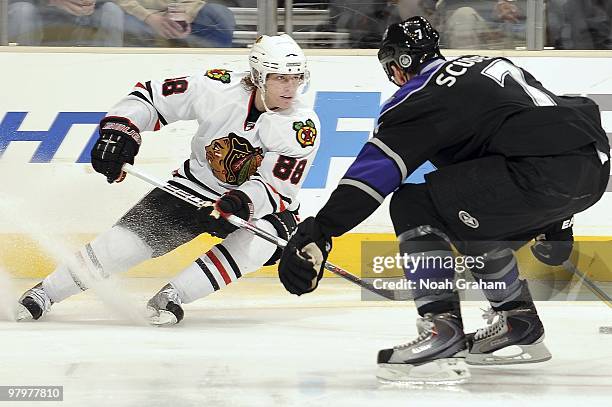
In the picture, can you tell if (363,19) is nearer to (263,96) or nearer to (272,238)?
(263,96)

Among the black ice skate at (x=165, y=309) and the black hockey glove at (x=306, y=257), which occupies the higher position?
the black hockey glove at (x=306, y=257)

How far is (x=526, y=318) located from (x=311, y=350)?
0.57 m

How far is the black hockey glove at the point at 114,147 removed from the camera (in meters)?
3.50

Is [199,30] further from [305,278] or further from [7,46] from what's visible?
[305,278]

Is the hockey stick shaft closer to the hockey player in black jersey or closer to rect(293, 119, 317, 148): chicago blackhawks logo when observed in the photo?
the hockey player in black jersey

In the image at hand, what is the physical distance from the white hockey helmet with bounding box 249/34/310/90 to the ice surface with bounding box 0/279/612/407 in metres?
0.77

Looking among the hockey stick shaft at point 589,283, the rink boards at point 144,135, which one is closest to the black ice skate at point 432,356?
the hockey stick shaft at point 589,283

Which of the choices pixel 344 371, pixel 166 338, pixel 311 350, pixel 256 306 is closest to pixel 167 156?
pixel 256 306

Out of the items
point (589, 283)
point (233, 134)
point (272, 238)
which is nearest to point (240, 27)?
point (233, 134)

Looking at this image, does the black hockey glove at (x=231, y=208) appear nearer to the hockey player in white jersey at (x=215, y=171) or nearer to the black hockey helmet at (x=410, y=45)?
the hockey player in white jersey at (x=215, y=171)

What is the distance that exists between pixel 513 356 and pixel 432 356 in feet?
1.05

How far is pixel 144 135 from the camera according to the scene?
183 inches

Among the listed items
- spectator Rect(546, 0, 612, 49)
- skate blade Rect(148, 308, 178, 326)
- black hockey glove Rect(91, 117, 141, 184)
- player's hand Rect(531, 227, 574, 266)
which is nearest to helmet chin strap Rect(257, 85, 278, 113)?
black hockey glove Rect(91, 117, 141, 184)

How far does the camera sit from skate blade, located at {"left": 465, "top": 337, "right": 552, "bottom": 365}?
9.20ft
